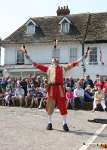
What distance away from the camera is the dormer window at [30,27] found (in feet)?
145

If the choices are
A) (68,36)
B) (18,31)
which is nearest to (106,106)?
(68,36)

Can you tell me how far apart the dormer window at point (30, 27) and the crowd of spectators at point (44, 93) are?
18588mm

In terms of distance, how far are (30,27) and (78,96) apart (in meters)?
23.0

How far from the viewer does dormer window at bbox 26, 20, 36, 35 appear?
44156 millimetres

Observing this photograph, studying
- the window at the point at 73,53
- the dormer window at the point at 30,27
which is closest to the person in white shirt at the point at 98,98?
the window at the point at 73,53

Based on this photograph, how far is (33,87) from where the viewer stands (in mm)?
24156

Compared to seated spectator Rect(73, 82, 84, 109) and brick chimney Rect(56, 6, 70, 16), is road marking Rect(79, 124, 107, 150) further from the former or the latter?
brick chimney Rect(56, 6, 70, 16)

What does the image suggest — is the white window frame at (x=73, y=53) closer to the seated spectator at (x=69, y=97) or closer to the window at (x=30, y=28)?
the window at (x=30, y=28)

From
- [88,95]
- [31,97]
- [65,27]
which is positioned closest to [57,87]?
[88,95]

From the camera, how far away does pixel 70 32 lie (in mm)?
42688

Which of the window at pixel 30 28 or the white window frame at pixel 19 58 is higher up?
the window at pixel 30 28

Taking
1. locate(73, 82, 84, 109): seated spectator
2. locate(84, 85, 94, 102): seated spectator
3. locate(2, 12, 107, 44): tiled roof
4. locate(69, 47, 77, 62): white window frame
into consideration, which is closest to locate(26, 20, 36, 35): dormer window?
locate(2, 12, 107, 44): tiled roof

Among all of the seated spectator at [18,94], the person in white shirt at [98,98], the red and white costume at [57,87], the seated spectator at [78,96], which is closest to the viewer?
the red and white costume at [57,87]

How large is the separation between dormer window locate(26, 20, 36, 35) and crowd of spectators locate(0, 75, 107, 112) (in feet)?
61.0
